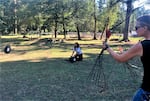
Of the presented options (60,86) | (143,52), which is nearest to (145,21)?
(143,52)

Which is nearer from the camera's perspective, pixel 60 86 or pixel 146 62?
pixel 146 62

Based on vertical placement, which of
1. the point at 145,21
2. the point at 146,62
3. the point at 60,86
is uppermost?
the point at 145,21

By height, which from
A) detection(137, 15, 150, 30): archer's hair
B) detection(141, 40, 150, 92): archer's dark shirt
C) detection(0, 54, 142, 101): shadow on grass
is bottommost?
detection(0, 54, 142, 101): shadow on grass

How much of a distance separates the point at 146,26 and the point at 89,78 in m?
8.10

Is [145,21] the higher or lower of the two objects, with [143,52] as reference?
higher

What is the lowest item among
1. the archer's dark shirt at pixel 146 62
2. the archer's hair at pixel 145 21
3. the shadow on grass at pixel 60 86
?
the shadow on grass at pixel 60 86

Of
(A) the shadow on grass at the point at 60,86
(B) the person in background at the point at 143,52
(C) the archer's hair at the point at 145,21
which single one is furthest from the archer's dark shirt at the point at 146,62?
(A) the shadow on grass at the point at 60,86

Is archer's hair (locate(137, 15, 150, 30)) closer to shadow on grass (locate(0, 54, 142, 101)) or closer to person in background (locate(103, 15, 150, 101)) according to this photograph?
person in background (locate(103, 15, 150, 101))

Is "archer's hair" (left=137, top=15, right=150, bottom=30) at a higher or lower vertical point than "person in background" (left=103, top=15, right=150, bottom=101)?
higher

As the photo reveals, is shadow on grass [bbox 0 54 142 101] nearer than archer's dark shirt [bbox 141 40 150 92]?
No

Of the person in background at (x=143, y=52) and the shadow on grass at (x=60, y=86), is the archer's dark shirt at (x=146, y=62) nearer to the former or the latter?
the person in background at (x=143, y=52)

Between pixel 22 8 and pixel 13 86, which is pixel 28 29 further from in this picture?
pixel 13 86

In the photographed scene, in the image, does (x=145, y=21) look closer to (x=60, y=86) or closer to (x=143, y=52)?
(x=143, y=52)

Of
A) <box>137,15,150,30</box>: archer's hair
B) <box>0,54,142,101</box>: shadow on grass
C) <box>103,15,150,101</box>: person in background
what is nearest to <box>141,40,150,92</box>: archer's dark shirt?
<box>103,15,150,101</box>: person in background
